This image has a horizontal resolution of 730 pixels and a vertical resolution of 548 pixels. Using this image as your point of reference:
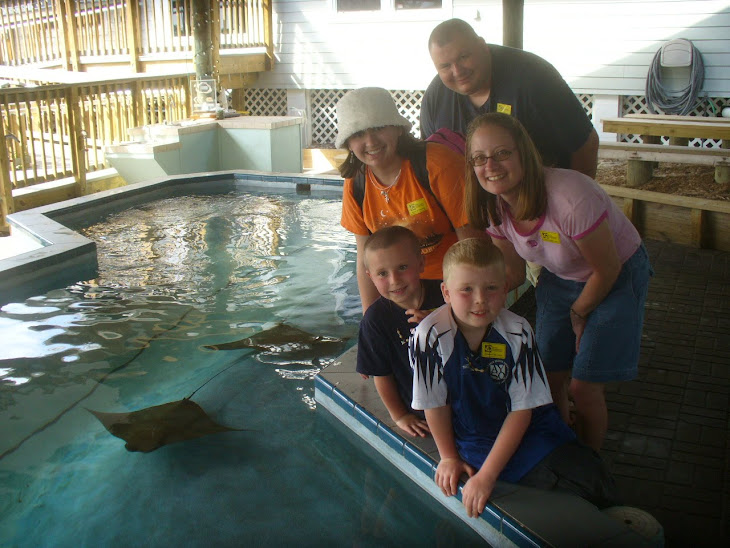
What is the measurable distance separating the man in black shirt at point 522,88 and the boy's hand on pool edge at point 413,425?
1.21 metres

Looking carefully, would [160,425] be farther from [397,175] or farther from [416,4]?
[416,4]

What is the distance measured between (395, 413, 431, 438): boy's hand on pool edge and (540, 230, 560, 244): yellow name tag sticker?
85cm

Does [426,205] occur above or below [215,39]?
below

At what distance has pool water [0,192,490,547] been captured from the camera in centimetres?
250

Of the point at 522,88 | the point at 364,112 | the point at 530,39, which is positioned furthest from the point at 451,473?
the point at 530,39

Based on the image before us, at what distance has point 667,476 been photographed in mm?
2570

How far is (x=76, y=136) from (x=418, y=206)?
7070 mm

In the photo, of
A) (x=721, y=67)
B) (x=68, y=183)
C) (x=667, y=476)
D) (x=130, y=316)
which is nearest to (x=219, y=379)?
(x=130, y=316)

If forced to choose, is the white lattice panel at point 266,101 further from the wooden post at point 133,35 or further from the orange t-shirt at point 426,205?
the orange t-shirt at point 426,205

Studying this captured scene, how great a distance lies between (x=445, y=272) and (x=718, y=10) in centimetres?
986

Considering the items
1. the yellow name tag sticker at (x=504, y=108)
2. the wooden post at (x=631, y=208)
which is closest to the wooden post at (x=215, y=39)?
the wooden post at (x=631, y=208)

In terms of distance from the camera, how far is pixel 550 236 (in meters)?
2.23

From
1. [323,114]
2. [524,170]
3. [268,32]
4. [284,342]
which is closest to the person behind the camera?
[524,170]

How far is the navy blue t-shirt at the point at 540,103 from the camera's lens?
9.45ft
